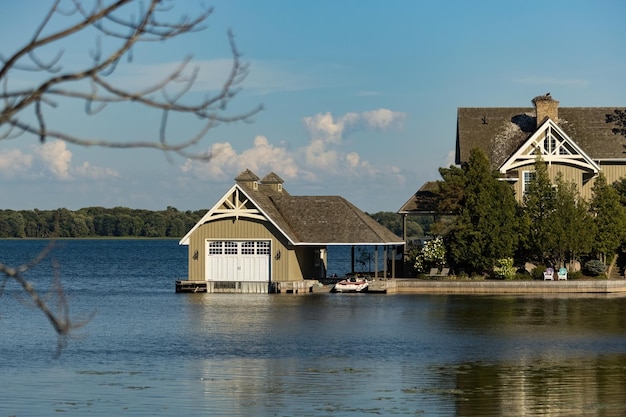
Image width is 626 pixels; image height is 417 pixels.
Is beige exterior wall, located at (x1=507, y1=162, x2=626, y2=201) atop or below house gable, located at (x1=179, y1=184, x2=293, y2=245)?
atop

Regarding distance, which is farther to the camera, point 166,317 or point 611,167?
point 611,167

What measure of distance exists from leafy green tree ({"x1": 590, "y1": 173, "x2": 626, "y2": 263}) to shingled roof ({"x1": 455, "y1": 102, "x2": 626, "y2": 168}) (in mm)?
3318

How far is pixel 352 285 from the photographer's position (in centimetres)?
5747

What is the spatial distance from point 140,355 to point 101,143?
87.9ft

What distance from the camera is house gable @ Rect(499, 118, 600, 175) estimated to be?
195 feet

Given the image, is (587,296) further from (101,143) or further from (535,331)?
(101,143)

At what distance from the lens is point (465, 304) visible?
2005 inches

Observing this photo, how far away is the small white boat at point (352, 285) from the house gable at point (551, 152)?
10061 millimetres

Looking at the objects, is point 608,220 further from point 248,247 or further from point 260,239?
point 248,247

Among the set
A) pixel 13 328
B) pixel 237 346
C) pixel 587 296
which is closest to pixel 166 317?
pixel 13 328

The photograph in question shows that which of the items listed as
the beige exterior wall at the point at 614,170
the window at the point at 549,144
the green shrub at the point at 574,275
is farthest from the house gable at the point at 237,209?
the beige exterior wall at the point at 614,170

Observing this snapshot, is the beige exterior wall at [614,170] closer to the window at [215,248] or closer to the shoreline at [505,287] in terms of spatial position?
the shoreline at [505,287]

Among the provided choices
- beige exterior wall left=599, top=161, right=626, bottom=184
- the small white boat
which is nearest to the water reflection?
Result: the small white boat

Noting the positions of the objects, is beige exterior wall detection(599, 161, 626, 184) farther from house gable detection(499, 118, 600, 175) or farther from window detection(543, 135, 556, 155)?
window detection(543, 135, 556, 155)
